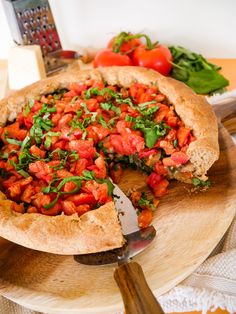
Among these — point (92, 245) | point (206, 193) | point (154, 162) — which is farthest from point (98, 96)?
point (92, 245)

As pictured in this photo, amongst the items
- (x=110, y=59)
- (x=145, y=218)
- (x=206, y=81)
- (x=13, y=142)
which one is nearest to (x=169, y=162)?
(x=145, y=218)

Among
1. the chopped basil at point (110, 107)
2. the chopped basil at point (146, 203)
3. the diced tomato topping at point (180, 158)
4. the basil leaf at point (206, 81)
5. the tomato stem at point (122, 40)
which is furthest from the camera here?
the tomato stem at point (122, 40)

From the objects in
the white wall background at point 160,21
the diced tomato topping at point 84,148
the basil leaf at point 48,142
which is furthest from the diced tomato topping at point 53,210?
the white wall background at point 160,21

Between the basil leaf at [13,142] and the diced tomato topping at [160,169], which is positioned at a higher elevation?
Answer: the basil leaf at [13,142]

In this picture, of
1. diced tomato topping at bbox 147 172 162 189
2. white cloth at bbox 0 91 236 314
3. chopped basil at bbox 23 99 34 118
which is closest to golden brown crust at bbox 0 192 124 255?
white cloth at bbox 0 91 236 314

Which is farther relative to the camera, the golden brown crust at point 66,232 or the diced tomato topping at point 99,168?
the diced tomato topping at point 99,168

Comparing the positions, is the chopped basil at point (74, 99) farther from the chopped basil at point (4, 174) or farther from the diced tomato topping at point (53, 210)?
the diced tomato topping at point (53, 210)

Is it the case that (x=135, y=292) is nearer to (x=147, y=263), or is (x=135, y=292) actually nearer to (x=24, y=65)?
(x=147, y=263)

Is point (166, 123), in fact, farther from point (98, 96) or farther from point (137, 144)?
point (98, 96)
